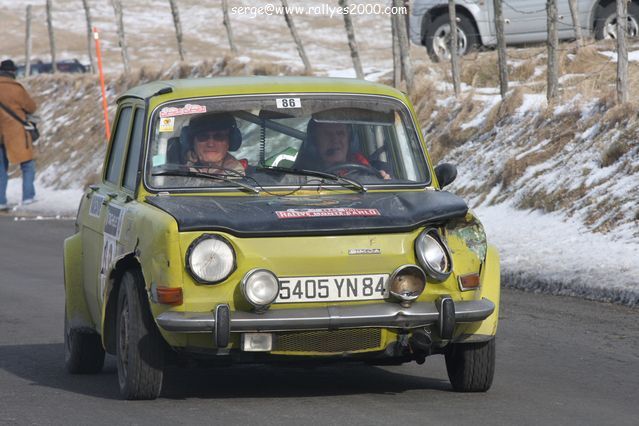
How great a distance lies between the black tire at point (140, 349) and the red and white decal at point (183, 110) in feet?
3.60

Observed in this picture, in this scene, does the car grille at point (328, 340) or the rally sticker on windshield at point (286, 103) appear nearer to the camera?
the car grille at point (328, 340)

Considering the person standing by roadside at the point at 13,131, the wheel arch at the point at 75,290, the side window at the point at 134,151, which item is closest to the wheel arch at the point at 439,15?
the person standing by roadside at the point at 13,131

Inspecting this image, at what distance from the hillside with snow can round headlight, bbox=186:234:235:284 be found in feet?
17.1

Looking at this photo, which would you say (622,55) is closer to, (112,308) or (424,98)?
(424,98)

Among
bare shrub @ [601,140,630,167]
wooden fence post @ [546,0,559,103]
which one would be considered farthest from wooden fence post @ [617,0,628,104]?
wooden fence post @ [546,0,559,103]

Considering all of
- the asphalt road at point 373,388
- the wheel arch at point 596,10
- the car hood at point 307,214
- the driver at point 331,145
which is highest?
the wheel arch at point 596,10

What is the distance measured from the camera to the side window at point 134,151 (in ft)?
26.2

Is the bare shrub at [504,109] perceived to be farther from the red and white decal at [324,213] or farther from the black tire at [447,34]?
the red and white decal at [324,213]

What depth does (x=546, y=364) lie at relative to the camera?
8.66 meters

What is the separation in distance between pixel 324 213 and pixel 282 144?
102 cm

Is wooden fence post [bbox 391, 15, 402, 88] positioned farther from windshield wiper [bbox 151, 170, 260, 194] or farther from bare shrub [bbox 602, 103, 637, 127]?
windshield wiper [bbox 151, 170, 260, 194]

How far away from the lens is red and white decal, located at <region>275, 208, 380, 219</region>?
7004mm

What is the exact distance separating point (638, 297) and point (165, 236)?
5.44 m

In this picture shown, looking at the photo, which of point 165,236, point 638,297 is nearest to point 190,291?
point 165,236
